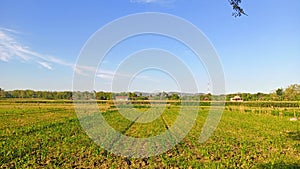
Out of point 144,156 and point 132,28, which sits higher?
point 132,28

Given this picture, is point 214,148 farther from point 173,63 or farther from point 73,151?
point 173,63

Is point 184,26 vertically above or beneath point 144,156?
above

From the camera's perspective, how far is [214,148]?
14805mm

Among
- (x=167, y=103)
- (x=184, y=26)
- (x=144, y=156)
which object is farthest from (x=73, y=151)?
(x=167, y=103)

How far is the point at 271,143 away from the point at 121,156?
31.4ft

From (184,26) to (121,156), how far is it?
709 centimetres

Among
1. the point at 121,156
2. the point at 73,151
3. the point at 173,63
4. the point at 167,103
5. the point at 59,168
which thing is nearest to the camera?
the point at 59,168

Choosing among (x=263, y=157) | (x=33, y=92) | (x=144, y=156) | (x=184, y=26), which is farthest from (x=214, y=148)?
(x=33, y=92)

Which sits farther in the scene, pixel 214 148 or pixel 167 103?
pixel 167 103

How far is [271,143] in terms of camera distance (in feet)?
56.6

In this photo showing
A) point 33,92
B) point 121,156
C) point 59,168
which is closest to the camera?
point 59,168

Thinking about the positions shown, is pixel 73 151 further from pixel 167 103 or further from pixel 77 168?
pixel 167 103

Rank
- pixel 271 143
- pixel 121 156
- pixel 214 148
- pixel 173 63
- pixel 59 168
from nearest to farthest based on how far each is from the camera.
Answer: pixel 59 168 < pixel 121 156 < pixel 214 148 < pixel 271 143 < pixel 173 63

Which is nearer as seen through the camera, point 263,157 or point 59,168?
point 59,168
